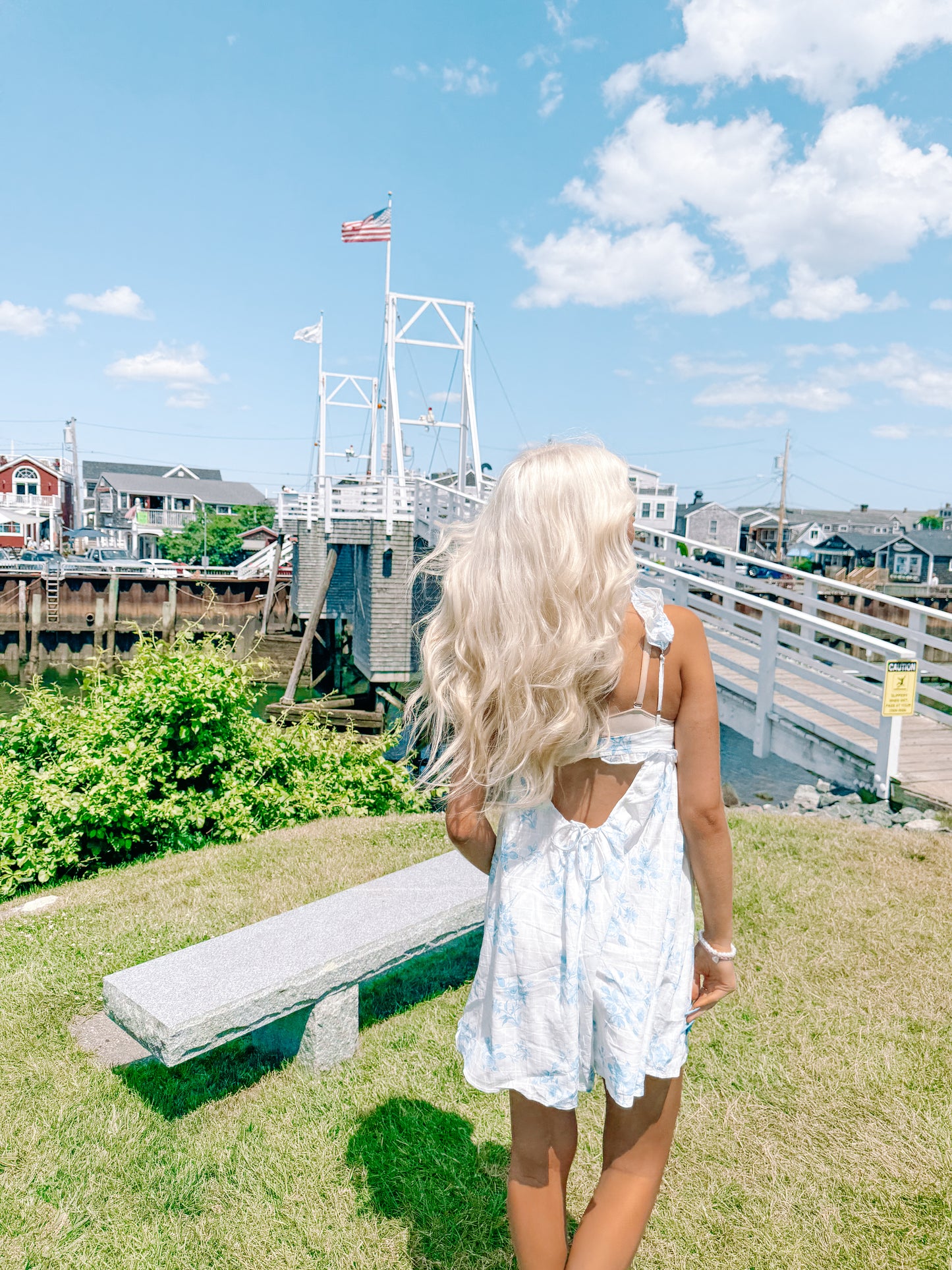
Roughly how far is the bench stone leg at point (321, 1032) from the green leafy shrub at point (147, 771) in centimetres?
308

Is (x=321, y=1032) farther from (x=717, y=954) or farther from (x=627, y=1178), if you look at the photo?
(x=717, y=954)

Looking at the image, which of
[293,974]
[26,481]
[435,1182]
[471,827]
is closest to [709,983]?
[471,827]

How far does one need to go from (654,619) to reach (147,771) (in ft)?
17.5

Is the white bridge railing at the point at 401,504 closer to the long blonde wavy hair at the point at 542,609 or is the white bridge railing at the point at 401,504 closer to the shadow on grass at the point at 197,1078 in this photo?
the shadow on grass at the point at 197,1078

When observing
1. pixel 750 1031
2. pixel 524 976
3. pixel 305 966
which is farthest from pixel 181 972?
pixel 750 1031

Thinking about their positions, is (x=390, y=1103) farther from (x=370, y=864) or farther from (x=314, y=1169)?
(x=370, y=864)

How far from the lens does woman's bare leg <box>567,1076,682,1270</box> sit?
1654mm

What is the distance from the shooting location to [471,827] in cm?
177

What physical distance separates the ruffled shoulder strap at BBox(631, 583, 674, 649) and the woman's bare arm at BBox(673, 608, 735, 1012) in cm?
3

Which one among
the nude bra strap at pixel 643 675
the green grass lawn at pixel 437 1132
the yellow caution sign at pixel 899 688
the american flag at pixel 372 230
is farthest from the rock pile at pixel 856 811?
the american flag at pixel 372 230

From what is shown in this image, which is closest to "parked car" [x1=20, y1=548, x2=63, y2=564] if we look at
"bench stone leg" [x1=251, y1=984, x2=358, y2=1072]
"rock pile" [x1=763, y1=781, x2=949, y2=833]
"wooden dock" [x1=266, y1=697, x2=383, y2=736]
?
"wooden dock" [x1=266, y1=697, x2=383, y2=736]

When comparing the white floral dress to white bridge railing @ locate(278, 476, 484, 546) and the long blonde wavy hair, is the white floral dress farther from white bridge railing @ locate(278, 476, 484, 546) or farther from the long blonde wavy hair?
white bridge railing @ locate(278, 476, 484, 546)

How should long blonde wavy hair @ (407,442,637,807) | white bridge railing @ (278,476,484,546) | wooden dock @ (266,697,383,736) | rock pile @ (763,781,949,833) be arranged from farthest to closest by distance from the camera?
white bridge railing @ (278,476,484,546)
wooden dock @ (266,697,383,736)
rock pile @ (763,781,949,833)
long blonde wavy hair @ (407,442,637,807)

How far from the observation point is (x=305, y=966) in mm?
3021
